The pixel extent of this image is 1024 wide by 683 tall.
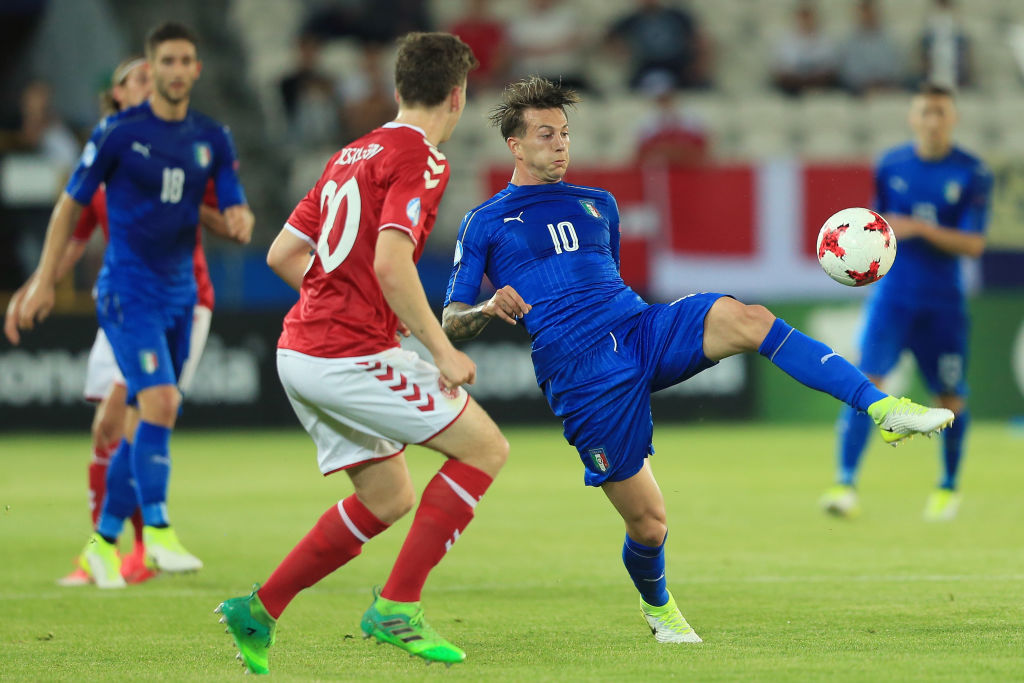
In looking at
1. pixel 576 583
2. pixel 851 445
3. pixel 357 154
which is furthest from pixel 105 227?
pixel 851 445

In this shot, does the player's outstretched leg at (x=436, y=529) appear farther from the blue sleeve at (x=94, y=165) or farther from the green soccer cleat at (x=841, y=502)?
the green soccer cleat at (x=841, y=502)

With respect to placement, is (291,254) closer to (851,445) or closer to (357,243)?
(357,243)

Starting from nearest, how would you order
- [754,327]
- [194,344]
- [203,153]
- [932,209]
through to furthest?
[754,327] → [203,153] → [194,344] → [932,209]

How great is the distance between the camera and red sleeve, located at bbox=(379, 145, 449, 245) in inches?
180

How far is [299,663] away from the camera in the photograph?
4.95 m

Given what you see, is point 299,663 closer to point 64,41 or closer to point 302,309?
point 302,309

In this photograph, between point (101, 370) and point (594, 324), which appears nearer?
point (594, 324)

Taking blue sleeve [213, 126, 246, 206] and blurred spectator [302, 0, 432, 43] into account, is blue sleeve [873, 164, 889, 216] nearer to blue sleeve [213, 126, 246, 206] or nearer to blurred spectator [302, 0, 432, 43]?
blue sleeve [213, 126, 246, 206]

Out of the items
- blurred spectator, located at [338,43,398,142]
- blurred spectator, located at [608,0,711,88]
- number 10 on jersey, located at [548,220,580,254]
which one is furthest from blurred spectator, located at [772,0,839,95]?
number 10 on jersey, located at [548,220,580,254]

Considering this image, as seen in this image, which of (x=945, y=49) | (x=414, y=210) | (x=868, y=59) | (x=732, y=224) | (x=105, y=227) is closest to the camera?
(x=414, y=210)

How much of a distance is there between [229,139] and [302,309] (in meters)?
2.62

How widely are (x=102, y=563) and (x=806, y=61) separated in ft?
41.7

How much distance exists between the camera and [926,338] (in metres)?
9.17

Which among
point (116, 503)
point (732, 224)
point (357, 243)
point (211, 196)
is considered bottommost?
point (116, 503)
